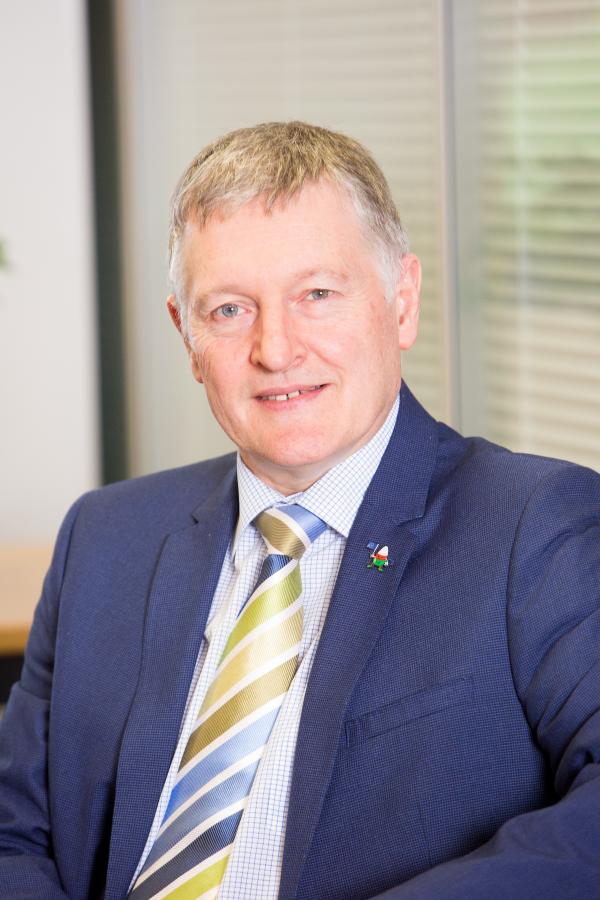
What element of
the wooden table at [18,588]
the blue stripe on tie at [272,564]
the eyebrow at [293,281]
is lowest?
the wooden table at [18,588]

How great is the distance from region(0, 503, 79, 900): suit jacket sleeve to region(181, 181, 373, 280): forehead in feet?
1.77

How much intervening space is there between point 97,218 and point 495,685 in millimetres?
3551

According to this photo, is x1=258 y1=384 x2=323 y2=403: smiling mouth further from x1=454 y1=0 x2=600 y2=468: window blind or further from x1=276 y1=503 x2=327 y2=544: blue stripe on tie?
x1=454 y1=0 x2=600 y2=468: window blind

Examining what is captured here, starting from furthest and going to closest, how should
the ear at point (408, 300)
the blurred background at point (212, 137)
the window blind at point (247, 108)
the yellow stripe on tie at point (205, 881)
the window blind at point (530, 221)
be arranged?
the window blind at point (247, 108) < the blurred background at point (212, 137) < the window blind at point (530, 221) < the ear at point (408, 300) < the yellow stripe on tie at point (205, 881)

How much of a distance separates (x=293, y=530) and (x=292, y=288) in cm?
32

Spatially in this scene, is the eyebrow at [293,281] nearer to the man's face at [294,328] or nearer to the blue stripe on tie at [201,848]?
the man's face at [294,328]

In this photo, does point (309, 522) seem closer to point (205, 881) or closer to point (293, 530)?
point (293, 530)

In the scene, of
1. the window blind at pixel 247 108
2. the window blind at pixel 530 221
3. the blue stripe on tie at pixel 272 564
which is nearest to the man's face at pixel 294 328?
the blue stripe on tie at pixel 272 564

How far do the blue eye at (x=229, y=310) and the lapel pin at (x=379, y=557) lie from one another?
A: 35 centimetres

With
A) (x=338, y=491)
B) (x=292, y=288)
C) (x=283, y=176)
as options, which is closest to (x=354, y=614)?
(x=338, y=491)

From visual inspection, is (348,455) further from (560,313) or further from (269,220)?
(560,313)

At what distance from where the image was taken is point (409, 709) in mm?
1392

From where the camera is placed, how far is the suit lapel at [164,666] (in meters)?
1.52

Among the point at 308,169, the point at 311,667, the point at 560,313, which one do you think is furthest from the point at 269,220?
the point at 560,313
